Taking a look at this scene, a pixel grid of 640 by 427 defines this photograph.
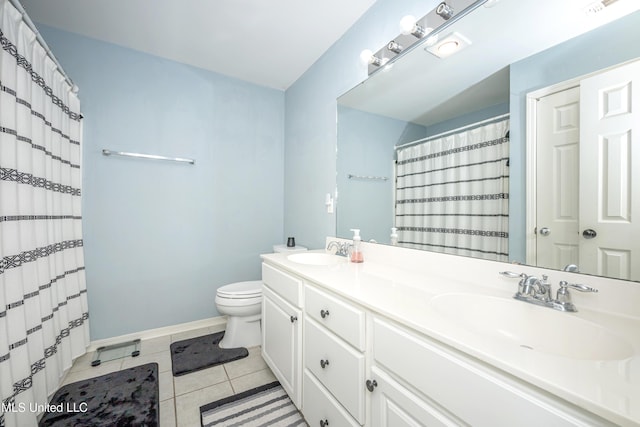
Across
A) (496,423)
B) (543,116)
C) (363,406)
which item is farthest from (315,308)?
(543,116)

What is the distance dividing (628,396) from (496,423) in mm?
219

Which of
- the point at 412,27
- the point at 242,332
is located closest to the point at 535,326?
the point at 412,27

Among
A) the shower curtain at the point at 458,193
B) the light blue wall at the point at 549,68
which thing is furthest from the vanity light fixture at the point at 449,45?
the shower curtain at the point at 458,193

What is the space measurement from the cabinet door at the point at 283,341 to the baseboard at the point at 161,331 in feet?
3.04

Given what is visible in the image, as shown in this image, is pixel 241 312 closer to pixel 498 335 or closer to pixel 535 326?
pixel 498 335

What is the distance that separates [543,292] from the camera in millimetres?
816

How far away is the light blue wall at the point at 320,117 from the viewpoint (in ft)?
5.06

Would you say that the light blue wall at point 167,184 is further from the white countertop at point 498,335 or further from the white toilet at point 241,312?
the white countertop at point 498,335

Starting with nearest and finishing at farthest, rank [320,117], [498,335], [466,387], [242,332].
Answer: [466,387] < [498,335] < [242,332] < [320,117]

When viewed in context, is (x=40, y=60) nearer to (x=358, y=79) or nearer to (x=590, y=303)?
(x=358, y=79)

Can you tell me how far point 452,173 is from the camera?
1196 millimetres

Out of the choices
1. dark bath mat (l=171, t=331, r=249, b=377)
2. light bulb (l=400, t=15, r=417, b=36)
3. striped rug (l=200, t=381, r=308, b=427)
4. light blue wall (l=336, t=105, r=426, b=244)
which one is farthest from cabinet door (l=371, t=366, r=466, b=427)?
light bulb (l=400, t=15, r=417, b=36)

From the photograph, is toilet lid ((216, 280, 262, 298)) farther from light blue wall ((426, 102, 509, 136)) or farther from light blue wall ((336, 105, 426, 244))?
light blue wall ((426, 102, 509, 136))

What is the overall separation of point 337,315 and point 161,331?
6.42 feet
